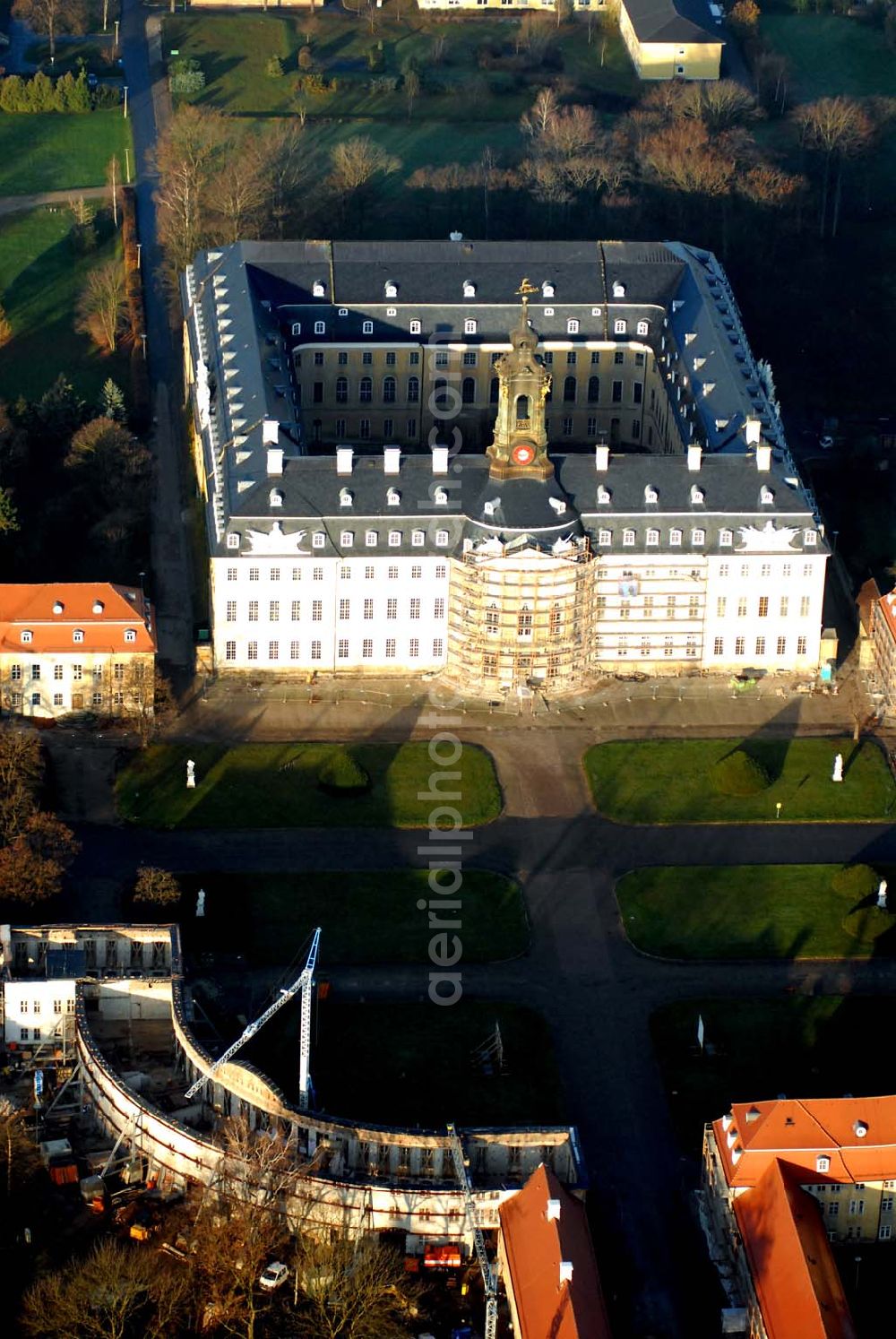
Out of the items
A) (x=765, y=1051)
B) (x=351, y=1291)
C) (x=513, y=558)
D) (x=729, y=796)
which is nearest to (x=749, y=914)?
(x=729, y=796)

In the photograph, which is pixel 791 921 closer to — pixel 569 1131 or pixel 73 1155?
pixel 569 1131

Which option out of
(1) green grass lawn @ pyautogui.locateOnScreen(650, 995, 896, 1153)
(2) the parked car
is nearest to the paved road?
(1) green grass lawn @ pyautogui.locateOnScreen(650, 995, 896, 1153)

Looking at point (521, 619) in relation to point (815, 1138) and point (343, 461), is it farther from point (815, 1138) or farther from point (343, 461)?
point (815, 1138)

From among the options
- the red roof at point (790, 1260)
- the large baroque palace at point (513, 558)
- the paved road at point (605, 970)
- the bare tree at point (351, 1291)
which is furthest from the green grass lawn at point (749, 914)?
the bare tree at point (351, 1291)

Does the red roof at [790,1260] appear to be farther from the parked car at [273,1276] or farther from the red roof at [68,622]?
the red roof at [68,622]

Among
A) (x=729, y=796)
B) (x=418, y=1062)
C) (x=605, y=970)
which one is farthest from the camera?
(x=729, y=796)
